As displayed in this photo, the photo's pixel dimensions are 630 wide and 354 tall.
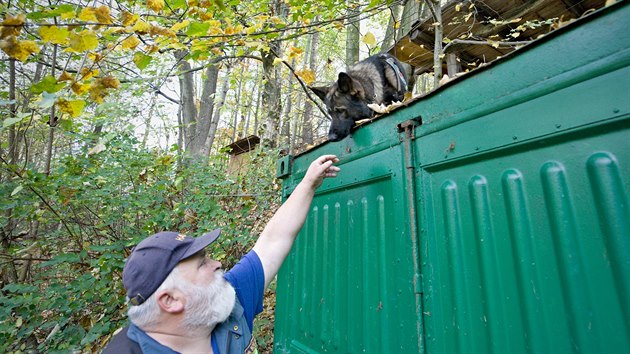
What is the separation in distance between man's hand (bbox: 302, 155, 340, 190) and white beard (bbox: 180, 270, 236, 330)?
93cm

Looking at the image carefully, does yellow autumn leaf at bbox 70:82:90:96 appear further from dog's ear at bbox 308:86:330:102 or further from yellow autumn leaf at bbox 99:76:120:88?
dog's ear at bbox 308:86:330:102

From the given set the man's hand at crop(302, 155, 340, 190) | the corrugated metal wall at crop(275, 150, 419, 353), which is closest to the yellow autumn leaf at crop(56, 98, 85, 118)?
the man's hand at crop(302, 155, 340, 190)

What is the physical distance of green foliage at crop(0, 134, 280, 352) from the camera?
3684 mm

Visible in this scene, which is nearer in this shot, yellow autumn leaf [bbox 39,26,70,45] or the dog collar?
yellow autumn leaf [bbox 39,26,70,45]

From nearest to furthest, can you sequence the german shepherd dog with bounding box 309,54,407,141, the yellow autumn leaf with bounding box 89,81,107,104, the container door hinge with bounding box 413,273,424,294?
the container door hinge with bounding box 413,273,424,294 < the yellow autumn leaf with bounding box 89,81,107,104 < the german shepherd dog with bounding box 309,54,407,141

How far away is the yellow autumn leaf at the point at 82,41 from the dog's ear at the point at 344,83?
100 inches

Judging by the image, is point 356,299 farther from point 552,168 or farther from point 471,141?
point 552,168

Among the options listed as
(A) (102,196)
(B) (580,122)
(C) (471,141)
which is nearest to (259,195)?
(A) (102,196)

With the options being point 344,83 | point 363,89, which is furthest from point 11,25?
point 363,89

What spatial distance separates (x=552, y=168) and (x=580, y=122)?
180mm

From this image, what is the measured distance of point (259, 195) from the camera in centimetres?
542

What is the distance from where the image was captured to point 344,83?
155 inches

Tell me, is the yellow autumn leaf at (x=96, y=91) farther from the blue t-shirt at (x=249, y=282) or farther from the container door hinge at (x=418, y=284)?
the container door hinge at (x=418, y=284)

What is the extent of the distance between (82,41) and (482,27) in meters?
4.80
